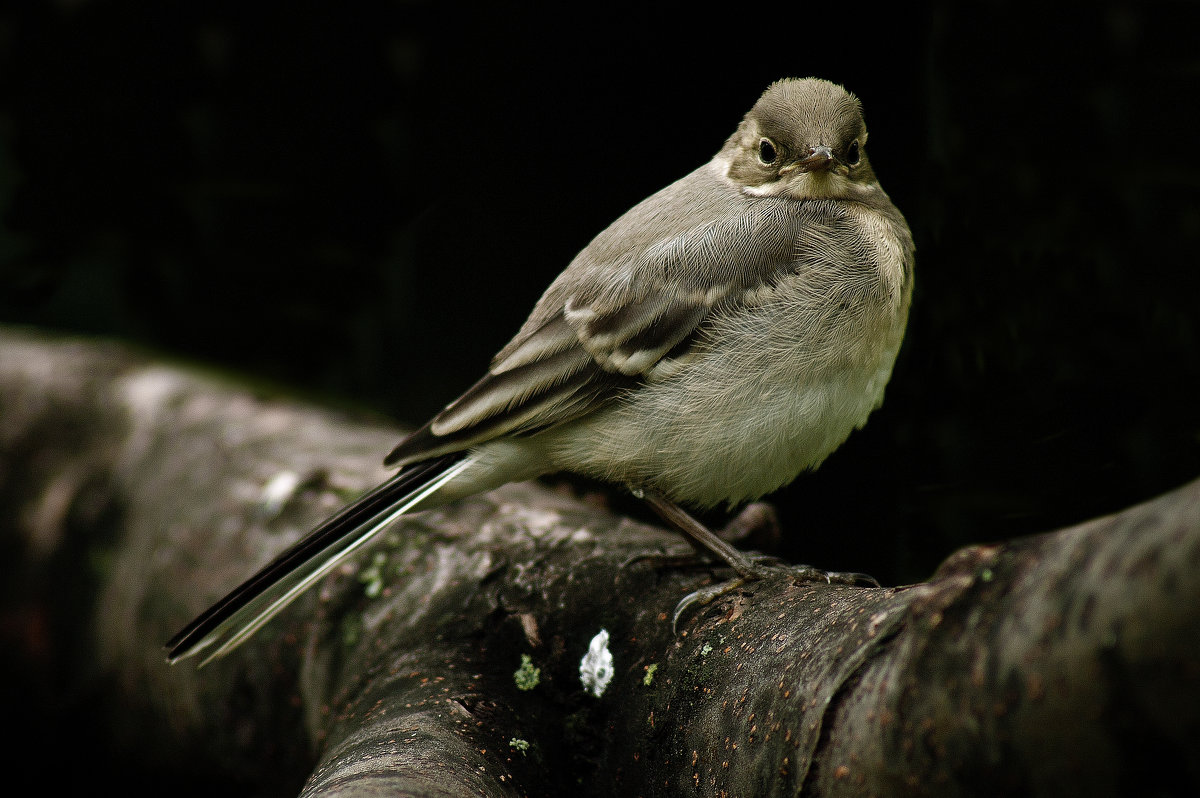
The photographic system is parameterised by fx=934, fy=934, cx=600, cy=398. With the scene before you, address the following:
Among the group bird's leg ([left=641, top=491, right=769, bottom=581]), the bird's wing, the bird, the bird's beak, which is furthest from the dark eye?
bird's leg ([left=641, top=491, right=769, bottom=581])

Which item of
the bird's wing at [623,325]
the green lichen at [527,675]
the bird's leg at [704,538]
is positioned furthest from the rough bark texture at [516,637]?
the bird's wing at [623,325]

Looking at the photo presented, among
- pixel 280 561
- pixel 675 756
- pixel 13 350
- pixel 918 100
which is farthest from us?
pixel 13 350

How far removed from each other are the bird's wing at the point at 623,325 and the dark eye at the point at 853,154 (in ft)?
1.17

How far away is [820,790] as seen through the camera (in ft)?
4.87

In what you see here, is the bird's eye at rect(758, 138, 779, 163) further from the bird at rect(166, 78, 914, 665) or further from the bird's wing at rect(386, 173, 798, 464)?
the bird's wing at rect(386, 173, 798, 464)

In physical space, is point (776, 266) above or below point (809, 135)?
below

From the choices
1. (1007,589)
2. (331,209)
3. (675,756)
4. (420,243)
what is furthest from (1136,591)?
(331,209)

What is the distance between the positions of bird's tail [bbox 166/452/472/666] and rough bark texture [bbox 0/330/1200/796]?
360mm

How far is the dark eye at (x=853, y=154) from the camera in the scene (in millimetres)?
3062

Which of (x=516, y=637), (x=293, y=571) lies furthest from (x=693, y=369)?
(x=293, y=571)

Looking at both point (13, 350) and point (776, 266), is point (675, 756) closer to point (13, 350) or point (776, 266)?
point (776, 266)

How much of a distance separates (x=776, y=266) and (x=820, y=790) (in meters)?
1.66

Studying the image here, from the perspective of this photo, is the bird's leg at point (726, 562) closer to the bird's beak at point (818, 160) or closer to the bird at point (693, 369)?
the bird at point (693, 369)

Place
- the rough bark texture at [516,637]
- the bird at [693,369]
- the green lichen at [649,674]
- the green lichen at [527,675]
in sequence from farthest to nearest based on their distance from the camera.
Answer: the bird at [693,369] < the green lichen at [527,675] < the green lichen at [649,674] < the rough bark texture at [516,637]
